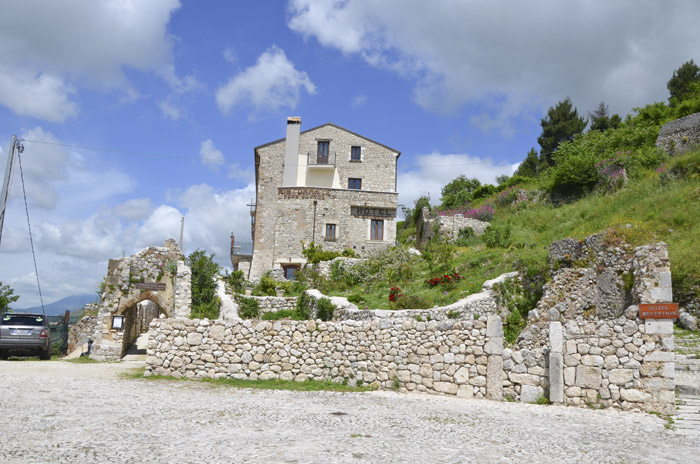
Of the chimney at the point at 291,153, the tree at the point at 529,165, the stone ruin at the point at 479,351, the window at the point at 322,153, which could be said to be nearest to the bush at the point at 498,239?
the stone ruin at the point at 479,351

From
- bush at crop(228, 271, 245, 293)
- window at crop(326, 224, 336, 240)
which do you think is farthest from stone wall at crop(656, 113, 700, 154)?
bush at crop(228, 271, 245, 293)

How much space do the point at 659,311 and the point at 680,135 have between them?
26079 mm

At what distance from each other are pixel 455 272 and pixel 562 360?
1206cm

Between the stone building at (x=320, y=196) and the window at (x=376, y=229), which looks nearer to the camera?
the stone building at (x=320, y=196)

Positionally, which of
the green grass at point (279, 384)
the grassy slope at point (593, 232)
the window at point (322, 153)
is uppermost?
the window at point (322, 153)

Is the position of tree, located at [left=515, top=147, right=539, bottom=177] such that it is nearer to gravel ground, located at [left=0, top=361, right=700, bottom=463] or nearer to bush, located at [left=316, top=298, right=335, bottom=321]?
bush, located at [left=316, top=298, right=335, bottom=321]

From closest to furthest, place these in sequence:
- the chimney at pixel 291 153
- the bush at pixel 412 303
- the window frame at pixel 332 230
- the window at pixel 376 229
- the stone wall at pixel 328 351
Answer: the stone wall at pixel 328 351, the bush at pixel 412 303, the window frame at pixel 332 230, the window at pixel 376 229, the chimney at pixel 291 153

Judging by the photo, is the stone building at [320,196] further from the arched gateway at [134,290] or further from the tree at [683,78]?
the tree at [683,78]

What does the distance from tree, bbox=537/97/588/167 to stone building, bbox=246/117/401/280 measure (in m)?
23.1

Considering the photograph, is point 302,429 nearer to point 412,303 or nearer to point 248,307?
point 412,303

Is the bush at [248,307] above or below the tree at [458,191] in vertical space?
below

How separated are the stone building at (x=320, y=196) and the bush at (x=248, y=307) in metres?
10.2

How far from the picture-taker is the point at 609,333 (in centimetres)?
1046

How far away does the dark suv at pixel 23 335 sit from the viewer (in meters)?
17.1
